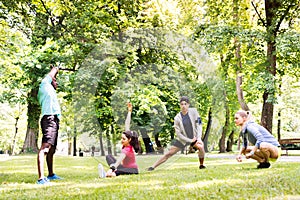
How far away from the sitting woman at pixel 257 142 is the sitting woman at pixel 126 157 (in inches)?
79.9

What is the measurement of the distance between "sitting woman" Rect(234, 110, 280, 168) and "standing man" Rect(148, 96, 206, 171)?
0.95m

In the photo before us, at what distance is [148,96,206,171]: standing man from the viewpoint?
268 inches

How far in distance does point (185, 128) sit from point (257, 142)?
145 centimetres

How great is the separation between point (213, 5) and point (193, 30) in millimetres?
2311

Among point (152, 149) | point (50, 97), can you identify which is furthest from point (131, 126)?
point (50, 97)

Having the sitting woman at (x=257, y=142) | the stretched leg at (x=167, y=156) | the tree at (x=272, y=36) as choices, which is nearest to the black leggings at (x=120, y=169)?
the stretched leg at (x=167, y=156)

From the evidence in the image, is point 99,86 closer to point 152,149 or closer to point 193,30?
point 152,149

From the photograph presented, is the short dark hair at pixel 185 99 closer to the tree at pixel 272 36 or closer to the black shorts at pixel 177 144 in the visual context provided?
the black shorts at pixel 177 144

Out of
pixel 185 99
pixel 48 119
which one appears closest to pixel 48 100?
pixel 48 119

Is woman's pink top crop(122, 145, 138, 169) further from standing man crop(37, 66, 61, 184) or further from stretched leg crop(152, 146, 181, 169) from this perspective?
standing man crop(37, 66, 61, 184)

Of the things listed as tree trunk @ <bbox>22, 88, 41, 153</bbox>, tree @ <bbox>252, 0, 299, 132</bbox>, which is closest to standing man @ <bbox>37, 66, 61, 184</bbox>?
tree @ <bbox>252, 0, 299, 132</bbox>

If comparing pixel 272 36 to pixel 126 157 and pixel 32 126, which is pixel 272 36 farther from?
pixel 32 126

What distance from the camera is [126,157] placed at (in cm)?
695

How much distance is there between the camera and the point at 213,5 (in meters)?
17.3
